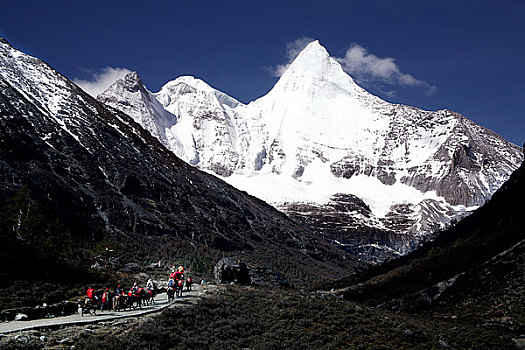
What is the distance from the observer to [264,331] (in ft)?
105

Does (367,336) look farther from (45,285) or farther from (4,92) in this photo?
(4,92)

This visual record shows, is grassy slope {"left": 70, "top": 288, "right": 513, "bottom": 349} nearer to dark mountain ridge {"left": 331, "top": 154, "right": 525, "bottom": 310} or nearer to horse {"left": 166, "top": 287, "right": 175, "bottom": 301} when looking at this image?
horse {"left": 166, "top": 287, "right": 175, "bottom": 301}

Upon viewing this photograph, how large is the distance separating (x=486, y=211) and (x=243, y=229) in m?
100

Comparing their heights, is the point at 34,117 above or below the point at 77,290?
above

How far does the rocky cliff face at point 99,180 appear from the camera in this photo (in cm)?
12269

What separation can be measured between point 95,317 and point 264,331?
11272mm

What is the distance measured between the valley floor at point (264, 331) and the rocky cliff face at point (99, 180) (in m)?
77.6

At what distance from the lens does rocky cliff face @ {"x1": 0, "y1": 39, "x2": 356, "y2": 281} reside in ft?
403

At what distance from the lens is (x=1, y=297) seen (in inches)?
1183

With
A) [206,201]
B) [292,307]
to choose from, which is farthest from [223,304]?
[206,201]

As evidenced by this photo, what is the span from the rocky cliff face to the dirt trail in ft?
244

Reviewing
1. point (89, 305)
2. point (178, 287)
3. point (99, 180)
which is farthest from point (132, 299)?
point (99, 180)

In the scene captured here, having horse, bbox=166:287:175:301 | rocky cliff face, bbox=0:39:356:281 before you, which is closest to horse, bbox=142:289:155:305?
horse, bbox=166:287:175:301

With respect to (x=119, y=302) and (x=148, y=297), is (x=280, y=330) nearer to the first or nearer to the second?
(x=148, y=297)
